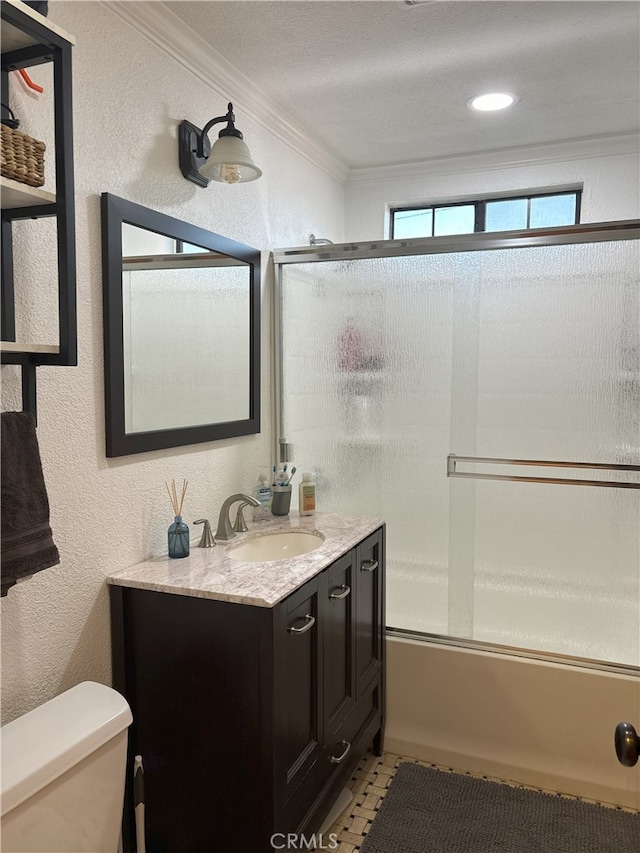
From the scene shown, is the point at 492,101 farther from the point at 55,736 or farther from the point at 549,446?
the point at 55,736

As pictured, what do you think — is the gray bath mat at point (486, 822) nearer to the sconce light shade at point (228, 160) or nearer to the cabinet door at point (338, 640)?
the cabinet door at point (338, 640)

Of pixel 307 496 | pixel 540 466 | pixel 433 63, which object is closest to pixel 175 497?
pixel 307 496

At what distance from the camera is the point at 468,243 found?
2.40 m

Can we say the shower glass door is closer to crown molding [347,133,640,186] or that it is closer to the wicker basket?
crown molding [347,133,640,186]

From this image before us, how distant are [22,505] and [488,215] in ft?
9.32

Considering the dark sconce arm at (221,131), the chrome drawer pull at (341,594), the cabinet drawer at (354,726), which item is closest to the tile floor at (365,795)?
the cabinet drawer at (354,726)

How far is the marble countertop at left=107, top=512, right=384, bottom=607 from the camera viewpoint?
1644 millimetres

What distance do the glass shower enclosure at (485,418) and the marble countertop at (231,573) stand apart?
526 mm

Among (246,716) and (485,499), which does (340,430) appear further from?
(246,716)

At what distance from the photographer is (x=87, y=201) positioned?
1.70m

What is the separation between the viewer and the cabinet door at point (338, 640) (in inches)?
76.0

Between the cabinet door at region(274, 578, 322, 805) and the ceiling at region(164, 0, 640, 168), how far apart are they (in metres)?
1.72

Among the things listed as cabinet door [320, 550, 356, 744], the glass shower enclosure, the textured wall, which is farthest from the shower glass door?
the textured wall

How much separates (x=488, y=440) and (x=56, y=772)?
1.78 metres
